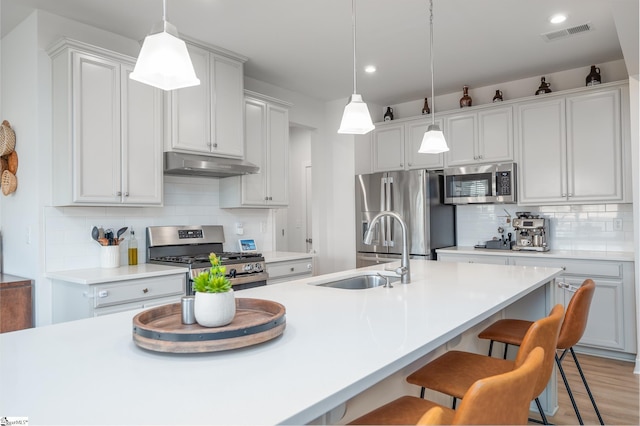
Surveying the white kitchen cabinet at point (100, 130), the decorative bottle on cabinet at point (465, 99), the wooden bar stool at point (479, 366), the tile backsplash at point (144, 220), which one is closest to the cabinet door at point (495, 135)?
the decorative bottle on cabinet at point (465, 99)

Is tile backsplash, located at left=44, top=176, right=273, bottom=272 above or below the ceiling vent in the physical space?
below

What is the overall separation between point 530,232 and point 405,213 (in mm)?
1266

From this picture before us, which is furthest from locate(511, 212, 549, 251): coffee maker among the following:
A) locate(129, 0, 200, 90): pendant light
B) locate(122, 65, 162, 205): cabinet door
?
locate(129, 0, 200, 90): pendant light

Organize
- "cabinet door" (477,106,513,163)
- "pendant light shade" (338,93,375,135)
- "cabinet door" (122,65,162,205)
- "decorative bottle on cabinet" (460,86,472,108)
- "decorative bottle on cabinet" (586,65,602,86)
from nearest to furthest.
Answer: "pendant light shade" (338,93,375,135), "cabinet door" (122,65,162,205), "decorative bottle on cabinet" (586,65,602,86), "cabinet door" (477,106,513,163), "decorative bottle on cabinet" (460,86,472,108)

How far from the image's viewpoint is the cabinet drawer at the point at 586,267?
3582 mm

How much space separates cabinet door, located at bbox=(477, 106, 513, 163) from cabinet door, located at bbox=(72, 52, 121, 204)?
350 centimetres

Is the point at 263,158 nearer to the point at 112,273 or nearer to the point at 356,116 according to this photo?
the point at 112,273

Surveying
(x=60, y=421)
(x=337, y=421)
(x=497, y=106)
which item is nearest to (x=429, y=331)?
(x=337, y=421)

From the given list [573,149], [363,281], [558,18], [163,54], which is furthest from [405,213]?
[163,54]

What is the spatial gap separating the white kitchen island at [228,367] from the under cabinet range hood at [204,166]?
182 centimetres

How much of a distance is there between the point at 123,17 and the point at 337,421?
9.86 ft

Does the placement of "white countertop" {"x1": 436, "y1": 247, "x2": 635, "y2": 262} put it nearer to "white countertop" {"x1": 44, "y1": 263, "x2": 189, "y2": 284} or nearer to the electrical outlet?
the electrical outlet

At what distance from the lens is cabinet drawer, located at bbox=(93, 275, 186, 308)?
2.58 metres

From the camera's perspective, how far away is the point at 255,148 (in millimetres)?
4070
